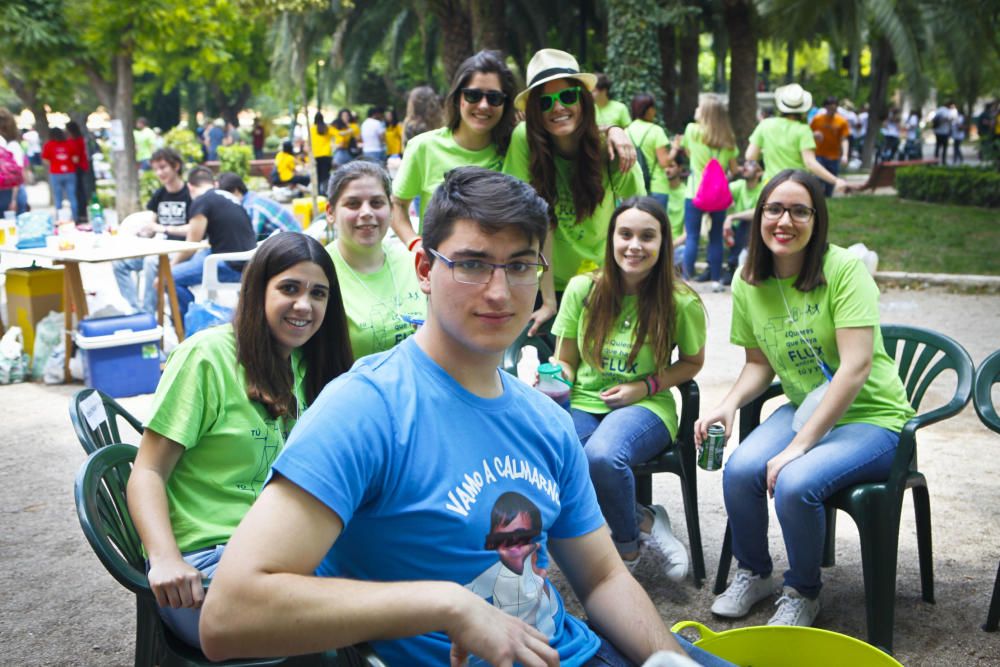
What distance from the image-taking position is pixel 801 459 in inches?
136

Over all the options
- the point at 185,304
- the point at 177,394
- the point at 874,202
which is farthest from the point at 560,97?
the point at 874,202

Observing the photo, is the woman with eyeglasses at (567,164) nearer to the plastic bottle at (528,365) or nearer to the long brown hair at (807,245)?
the long brown hair at (807,245)

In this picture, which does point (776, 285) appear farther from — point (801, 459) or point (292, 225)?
point (292, 225)

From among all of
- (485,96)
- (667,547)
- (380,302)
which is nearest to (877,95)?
(485,96)

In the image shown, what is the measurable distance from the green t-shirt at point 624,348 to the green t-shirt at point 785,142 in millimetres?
6243

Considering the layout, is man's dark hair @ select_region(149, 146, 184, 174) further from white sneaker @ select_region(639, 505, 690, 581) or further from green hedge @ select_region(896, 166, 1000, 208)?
green hedge @ select_region(896, 166, 1000, 208)

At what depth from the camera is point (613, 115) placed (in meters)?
7.94

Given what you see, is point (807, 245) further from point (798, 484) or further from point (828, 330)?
point (798, 484)

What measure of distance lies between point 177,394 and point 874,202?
50.6ft

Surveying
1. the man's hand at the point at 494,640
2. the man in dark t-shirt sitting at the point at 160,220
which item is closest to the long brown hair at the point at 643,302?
the man's hand at the point at 494,640

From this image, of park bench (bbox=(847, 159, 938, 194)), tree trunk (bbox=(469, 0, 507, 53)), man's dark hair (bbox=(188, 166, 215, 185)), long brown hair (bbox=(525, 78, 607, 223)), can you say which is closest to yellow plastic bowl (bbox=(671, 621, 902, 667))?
long brown hair (bbox=(525, 78, 607, 223))

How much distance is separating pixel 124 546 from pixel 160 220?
7.16 meters

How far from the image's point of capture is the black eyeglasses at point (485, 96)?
4324 mm

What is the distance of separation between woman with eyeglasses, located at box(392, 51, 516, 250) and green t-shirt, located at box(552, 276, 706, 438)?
733mm
